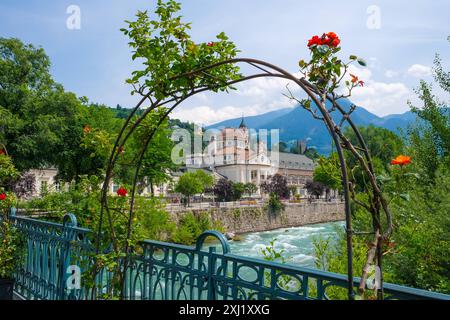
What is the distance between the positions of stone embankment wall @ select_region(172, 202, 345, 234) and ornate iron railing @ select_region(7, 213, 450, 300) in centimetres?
2587

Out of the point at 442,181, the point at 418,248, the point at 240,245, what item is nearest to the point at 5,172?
the point at 418,248

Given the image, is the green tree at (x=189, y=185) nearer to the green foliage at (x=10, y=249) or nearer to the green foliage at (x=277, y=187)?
the green foliage at (x=277, y=187)

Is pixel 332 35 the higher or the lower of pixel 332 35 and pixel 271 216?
the higher

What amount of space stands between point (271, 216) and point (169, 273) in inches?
1498

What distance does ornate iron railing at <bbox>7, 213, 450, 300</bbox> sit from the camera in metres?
2.11

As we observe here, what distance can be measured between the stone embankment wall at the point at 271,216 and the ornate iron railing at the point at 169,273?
2587 centimetres

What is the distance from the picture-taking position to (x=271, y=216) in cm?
4038

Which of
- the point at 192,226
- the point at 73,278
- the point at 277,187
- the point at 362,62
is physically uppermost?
the point at 362,62

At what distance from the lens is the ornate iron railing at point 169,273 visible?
6.93 ft

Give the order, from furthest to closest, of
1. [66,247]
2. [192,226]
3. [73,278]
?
1. [192,226]
2. [66,247]
3. [73,278]

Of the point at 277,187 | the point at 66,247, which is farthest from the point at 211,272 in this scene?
the point at 277,187

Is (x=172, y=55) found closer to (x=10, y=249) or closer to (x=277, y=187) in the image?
(x=10, y=249)

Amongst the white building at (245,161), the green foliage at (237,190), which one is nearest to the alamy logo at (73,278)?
the green foliage at (237,190)

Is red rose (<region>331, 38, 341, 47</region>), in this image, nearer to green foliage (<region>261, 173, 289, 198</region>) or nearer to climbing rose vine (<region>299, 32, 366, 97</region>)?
climbing rose vine (<region>299, 32, 366, 97</region>)
